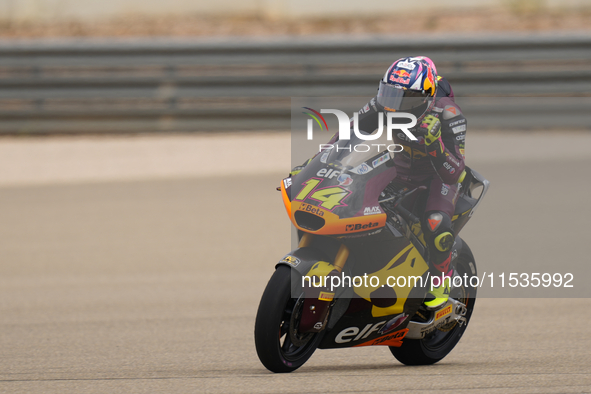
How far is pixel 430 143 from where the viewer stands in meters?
4.76

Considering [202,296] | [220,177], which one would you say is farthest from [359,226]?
A: [220,177]

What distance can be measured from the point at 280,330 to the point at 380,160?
1013mm

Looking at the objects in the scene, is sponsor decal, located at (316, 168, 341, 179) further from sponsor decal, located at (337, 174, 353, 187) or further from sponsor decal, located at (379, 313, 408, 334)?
sponsor decal, located at (379, 313, 408, 334)

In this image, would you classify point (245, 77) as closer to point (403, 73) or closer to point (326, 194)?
point (403, 73)

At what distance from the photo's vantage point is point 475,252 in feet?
31.5

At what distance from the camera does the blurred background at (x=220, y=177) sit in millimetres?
5328

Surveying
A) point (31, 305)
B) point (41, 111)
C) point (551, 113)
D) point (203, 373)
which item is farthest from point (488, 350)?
point (41, 111)

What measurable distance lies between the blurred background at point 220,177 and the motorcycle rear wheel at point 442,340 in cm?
15

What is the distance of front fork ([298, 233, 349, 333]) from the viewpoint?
183 inches

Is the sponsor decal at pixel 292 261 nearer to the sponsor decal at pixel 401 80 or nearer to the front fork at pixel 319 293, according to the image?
the front fork at pixel 319 293

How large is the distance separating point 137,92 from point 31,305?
8.08 meters

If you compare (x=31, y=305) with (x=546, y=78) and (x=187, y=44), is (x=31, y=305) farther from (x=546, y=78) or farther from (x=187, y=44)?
(x=546, y=78)

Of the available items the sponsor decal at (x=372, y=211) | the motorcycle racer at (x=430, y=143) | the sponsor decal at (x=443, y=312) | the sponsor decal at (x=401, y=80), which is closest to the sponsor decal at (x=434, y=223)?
the motorcycle racer at (x=430, y=143)

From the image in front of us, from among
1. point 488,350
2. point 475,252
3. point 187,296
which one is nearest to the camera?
point 488,350
